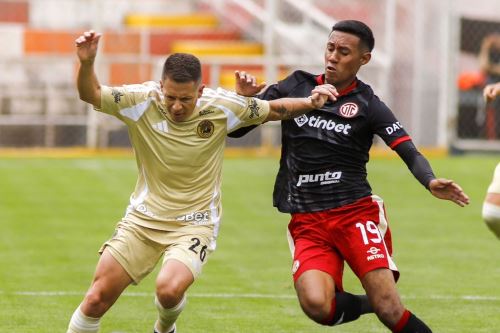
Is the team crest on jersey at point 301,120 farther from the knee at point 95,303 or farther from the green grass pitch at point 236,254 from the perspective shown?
the knee at point 95,303

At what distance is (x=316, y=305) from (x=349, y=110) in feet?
4.26

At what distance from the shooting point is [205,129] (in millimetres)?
8258

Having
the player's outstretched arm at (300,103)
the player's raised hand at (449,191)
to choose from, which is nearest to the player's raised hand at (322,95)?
the player's outstretched arm at (300,103)

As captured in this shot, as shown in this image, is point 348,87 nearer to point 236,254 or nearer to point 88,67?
point 88,67

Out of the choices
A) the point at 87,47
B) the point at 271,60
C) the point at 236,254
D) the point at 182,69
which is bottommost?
the point at 236,254

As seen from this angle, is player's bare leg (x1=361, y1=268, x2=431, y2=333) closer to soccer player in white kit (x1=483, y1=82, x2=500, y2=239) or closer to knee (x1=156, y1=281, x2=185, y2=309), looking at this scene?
soccer player in white kit (x1=483, y1=82, x2=500, y2=239)

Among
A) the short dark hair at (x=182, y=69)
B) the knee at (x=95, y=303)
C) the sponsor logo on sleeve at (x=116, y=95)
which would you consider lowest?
the knee at (x=95, y=303)

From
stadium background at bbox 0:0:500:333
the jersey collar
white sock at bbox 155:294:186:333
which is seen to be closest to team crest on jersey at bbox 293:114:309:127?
the jersey collar

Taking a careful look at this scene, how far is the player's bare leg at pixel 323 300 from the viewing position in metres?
7.95

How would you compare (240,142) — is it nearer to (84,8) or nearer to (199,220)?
(84,8)

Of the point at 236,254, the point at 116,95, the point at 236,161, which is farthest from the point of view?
the point at 236,161

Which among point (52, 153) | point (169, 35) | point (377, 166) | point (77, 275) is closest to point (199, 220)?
point (77, 275)

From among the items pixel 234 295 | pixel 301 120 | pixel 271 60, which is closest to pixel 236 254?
pixel 234 295

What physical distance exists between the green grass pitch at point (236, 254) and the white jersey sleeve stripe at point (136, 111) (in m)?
1.69
